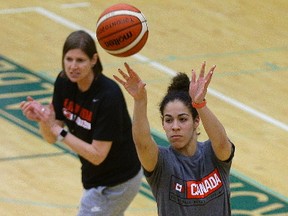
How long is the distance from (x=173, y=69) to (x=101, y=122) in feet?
22.0

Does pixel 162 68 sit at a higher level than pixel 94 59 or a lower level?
lower

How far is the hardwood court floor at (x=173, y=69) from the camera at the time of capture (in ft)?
36.9

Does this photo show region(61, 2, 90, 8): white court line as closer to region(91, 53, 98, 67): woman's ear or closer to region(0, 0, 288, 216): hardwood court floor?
region(0, 0, 288, 216): hardwood court floor

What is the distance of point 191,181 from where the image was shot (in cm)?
680

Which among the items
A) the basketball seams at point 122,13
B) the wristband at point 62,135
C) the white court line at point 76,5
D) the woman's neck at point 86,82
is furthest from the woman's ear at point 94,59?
the white court line at point 76,5

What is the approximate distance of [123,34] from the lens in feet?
24.2

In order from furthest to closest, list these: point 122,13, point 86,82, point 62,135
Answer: point 86,82
point 62,135
point 122,13

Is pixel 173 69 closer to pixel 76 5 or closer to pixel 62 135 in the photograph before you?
pixel 76 5

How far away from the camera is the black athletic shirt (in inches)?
330

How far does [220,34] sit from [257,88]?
106 inches

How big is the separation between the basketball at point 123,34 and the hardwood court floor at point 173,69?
349 centimetres

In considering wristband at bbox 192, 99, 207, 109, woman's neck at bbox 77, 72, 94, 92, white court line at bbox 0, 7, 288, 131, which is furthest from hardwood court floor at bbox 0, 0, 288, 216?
wristband at bbox 192, 99, 207, 109

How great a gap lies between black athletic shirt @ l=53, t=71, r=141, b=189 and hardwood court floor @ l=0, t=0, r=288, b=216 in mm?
1988

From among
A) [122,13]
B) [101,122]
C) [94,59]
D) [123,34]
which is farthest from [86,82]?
[123,34]
